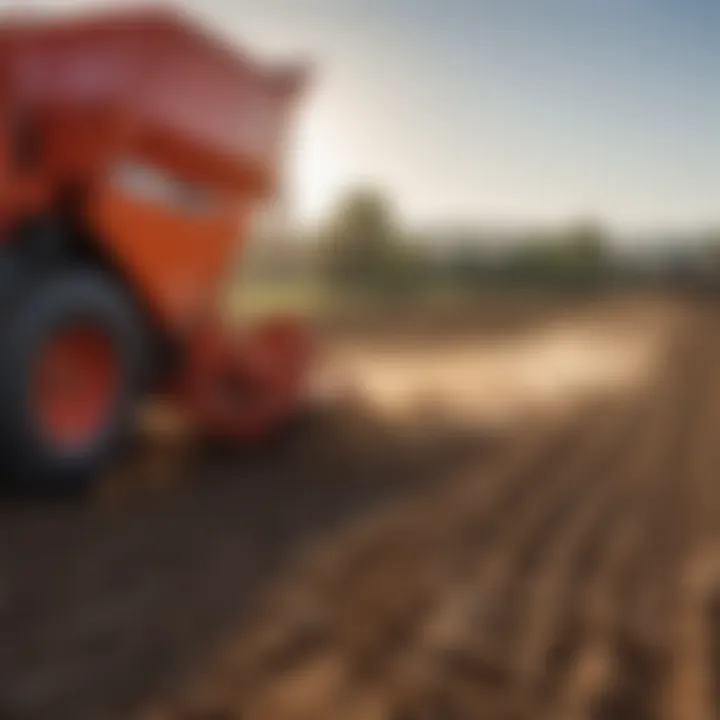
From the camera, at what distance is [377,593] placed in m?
3.84

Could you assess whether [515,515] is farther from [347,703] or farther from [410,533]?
[347,703]

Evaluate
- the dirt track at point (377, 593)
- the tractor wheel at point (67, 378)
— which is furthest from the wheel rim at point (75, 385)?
the dirt track at point (377, 593)

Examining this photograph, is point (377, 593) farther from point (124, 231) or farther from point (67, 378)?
point (124, 231)

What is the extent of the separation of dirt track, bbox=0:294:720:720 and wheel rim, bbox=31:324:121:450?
1.37 feet

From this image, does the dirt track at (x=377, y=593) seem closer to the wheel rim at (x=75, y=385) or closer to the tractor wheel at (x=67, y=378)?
the tractor wheel at (x=67, y=378)

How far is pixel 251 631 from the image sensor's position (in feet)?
11.4

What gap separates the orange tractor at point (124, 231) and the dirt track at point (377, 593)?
0.39m

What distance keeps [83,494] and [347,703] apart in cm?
243

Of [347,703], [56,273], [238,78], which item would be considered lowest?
[347,703]

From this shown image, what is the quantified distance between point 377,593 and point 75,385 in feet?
6.73

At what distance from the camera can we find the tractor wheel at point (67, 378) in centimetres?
482

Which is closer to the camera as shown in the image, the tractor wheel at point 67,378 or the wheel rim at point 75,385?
the tractor wheel at point 67,378

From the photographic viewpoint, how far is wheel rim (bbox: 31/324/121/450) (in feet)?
16.5

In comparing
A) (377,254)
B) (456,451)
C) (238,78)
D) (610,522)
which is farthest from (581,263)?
(610,522)
